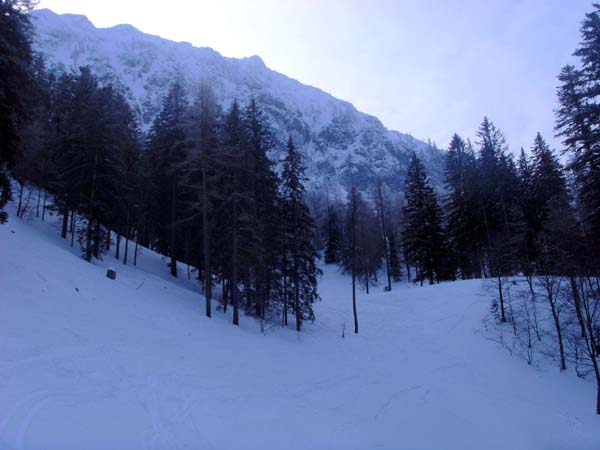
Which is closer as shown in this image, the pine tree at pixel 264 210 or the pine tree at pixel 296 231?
the pine tree at pixel 264 210

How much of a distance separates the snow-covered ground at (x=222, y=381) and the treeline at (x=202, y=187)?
3.18m

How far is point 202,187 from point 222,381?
11766 millimetres

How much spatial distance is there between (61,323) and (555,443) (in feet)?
53.4

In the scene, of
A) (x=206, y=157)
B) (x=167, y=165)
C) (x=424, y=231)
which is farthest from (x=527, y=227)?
(x=167, y=165)

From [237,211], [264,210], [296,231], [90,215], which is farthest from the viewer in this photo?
[296,231]

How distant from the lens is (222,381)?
412 inches

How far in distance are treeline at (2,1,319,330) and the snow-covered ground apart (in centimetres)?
318

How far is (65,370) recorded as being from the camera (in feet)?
25.2

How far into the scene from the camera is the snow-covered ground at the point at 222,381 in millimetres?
6629

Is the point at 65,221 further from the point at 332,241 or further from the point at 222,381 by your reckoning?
the point at 332,241

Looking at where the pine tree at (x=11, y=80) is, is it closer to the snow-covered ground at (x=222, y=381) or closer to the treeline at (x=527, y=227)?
the snow-covered ground at (x=222, y=381)

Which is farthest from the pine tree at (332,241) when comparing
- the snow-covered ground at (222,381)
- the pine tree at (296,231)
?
the snow-covered ground at (222,381)

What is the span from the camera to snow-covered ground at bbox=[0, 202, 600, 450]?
6629mm

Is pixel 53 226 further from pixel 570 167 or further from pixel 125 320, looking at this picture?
pixel 570 167
